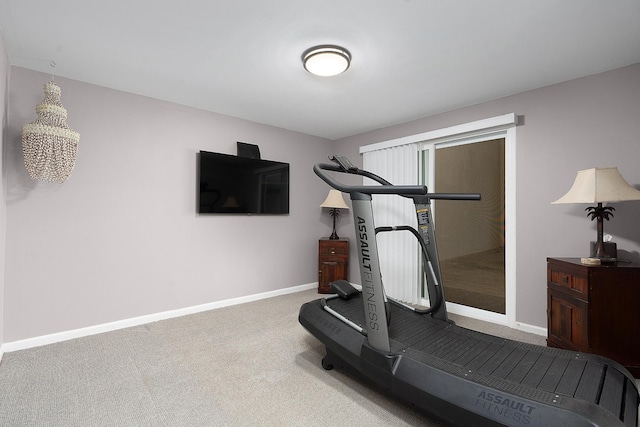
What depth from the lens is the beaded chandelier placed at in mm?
2188

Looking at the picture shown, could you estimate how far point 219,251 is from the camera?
356 centimetres

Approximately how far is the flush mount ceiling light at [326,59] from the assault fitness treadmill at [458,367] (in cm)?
76

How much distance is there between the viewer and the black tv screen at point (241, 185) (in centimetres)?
338

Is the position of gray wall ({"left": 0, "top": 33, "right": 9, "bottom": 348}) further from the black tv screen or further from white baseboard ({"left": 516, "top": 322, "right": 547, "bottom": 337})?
white baseboard ({"left": 516, "top": 322, "right": 547, "bottom": 337})

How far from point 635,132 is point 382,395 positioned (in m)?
2.81

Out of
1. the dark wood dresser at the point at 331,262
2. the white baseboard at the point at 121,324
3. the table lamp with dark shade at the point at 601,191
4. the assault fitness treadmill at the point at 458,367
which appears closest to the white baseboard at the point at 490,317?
the table lamp with dark shade at the point at 601,191

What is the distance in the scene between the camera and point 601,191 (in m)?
2.06

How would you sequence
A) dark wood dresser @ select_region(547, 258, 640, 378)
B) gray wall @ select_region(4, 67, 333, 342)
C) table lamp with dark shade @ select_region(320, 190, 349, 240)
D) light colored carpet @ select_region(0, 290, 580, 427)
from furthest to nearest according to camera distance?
table lamp with dark shade @ select_region(320, 190, 349, 240) < gray wall @ select_region(4, 67, 333, 342) < dark wood dresser @ select_region(547, 258, 640, 378) < light colored carpet @ select_region(0, 290, 580, 427)

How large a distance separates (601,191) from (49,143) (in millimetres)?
4074

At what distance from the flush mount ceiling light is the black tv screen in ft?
5.47

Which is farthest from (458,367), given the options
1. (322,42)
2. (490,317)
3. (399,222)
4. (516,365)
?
(399,222)

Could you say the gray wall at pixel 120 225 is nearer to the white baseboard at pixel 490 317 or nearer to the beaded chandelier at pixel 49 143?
the beaded chandelier at pixel 49 143

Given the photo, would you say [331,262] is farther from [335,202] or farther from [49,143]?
[49,143]

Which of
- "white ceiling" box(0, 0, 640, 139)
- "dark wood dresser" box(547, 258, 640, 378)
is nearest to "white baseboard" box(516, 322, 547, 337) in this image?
"dark wood dresser" box(547, 258, 640, 378)
